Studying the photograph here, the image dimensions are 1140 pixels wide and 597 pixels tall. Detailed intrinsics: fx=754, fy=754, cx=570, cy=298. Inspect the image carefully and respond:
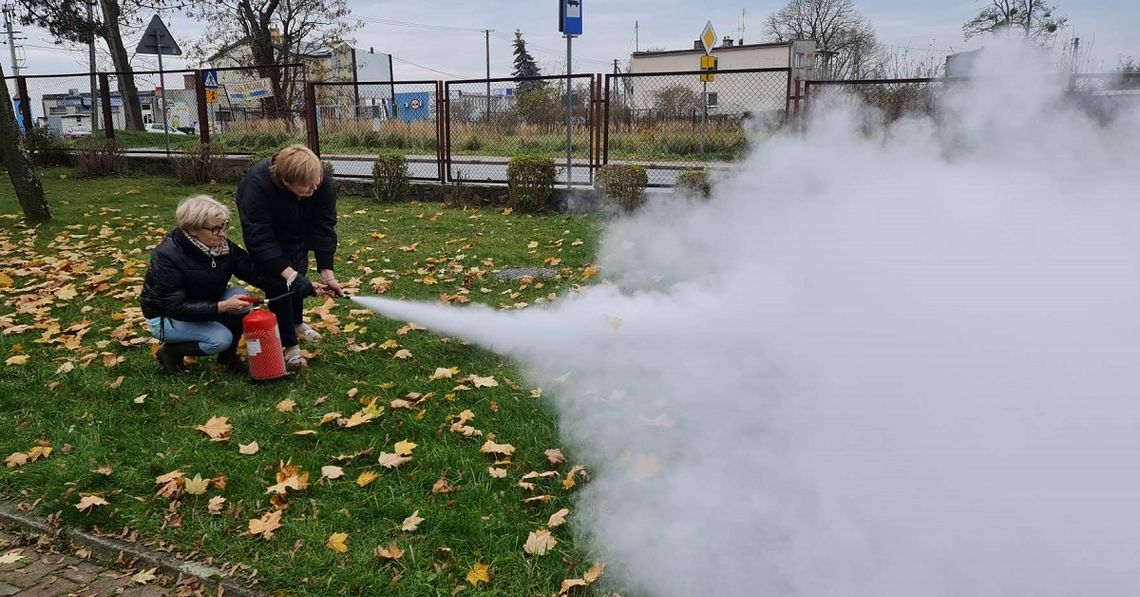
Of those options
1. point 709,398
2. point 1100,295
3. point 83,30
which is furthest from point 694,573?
point 83,30

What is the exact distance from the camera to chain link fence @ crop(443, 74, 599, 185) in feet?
39.6

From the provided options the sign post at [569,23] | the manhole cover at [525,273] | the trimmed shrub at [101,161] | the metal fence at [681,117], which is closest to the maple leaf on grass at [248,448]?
the manhole cover at [525,273]

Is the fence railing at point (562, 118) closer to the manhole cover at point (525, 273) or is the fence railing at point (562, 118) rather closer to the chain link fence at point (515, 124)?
the chain link fence at point (515, 124)

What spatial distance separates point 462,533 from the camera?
10.7 ft

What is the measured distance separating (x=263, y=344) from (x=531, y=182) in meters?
6.73

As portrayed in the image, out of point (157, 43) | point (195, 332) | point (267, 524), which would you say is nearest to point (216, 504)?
point (267, 524)

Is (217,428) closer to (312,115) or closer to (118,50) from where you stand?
(312,115)

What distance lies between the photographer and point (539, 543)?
3.16m

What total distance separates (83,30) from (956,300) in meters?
29.4

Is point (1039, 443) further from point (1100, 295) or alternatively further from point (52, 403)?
point (52, 403)

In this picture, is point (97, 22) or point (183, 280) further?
point (97, 22)

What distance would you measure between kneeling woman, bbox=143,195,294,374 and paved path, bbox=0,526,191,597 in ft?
5.60

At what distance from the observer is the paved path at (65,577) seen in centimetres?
298

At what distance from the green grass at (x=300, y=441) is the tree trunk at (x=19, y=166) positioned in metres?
3.46
